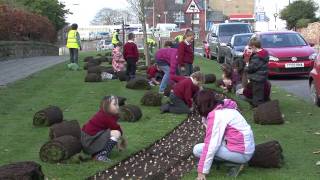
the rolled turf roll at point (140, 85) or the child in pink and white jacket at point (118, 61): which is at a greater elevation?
the child in pink and white jacket at point (118, 61)

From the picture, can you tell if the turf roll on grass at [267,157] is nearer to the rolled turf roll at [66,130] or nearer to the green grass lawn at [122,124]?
the green grass lawn at [122,124]

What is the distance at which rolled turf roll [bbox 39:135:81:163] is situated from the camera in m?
7.84

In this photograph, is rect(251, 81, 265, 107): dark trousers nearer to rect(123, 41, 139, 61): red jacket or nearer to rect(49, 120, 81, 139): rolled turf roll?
rect(49, 120, 81, 139): rolled turf roll

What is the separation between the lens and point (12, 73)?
21828mm

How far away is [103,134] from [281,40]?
14.2 metres

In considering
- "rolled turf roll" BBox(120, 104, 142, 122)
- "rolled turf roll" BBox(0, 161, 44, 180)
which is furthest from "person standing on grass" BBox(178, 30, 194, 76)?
"rolled turf roll" BBox(0, 161, 44, 180)

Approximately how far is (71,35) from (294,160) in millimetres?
17417

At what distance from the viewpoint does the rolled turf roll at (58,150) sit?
784cm

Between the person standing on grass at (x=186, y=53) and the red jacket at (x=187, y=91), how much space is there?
10.7 ft

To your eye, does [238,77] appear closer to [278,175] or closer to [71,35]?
[278,175]

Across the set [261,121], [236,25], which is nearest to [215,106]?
[261,121]

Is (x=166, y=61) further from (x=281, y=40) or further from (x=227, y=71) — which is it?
(x=281, y=40)

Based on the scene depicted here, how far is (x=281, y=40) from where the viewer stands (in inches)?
832

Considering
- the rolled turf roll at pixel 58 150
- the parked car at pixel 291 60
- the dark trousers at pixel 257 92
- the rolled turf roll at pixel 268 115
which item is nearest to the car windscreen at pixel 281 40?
the parked car at pixel 291 60
